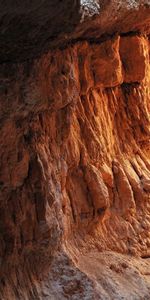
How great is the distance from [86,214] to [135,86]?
1.76 meters

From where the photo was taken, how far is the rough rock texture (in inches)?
137

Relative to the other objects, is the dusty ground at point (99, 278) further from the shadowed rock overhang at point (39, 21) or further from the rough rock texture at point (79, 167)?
the shadowed rock overhang at point (39, 21)

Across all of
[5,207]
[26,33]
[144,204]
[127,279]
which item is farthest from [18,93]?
[144,204]

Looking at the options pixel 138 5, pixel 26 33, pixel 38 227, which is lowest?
pixel 38 227

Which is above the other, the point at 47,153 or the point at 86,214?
the point at 47,153

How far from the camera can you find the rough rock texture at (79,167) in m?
3.47

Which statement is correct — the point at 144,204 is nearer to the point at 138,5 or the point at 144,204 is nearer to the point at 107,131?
the point at 107,131

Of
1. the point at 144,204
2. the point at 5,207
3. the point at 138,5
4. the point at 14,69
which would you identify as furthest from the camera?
the point at 144,204

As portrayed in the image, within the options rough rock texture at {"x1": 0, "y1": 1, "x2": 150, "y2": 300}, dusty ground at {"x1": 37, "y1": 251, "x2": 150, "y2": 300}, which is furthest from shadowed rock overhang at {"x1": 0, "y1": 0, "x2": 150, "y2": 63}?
dusty ground at {"x1": 37, "y1": 251, "x2": 150, "y2": 300}

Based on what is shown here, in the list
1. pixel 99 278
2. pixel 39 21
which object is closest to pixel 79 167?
pixel 99 278

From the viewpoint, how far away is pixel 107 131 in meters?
5.32

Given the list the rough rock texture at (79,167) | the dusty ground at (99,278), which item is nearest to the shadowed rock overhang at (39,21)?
the rough rock texture at (79,167)

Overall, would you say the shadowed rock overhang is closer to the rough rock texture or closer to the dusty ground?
the rough rock texture

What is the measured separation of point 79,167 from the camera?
4.68m
